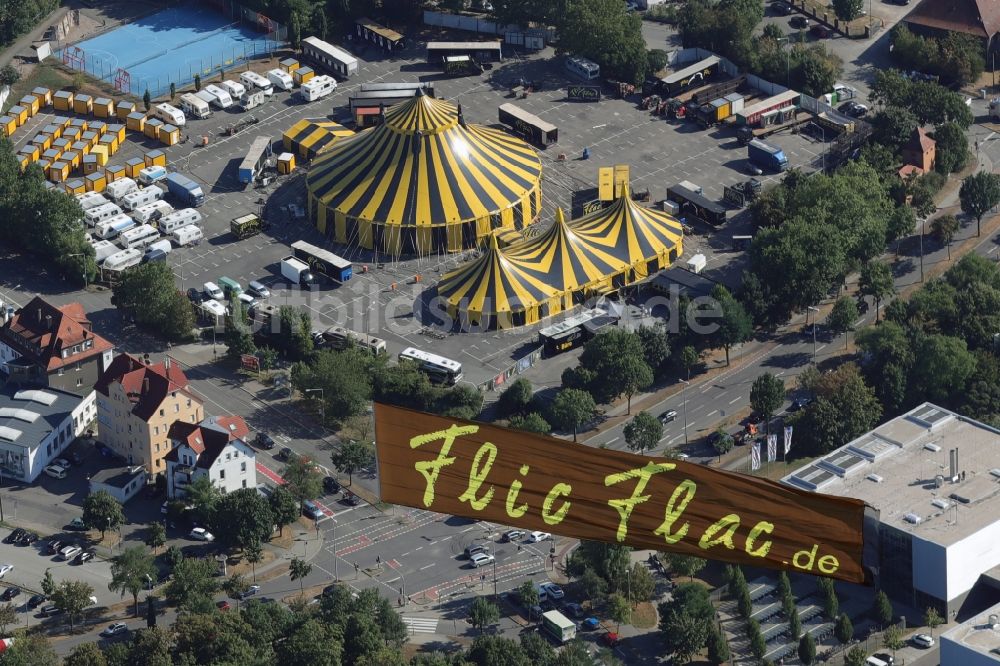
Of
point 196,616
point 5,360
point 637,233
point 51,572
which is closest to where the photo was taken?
Result: point 196,616

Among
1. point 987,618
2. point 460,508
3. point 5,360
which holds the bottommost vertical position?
point 987,618

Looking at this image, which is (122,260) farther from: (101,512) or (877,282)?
(877,282)

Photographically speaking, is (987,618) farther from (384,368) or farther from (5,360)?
(5,360)

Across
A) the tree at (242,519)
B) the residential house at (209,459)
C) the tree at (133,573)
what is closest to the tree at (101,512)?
the tree at (133,573)

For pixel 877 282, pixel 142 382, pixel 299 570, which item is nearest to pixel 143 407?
pixel 142 382

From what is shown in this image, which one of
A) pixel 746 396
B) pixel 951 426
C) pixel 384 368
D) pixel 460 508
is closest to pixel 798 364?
pixel 746 396

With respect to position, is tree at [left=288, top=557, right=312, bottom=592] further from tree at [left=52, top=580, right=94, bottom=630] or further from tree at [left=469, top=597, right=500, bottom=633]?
tree at [left=52, top=580, right=94, bottom=630]

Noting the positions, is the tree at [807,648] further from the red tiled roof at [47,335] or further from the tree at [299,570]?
the red tiled roof at [47,335]
